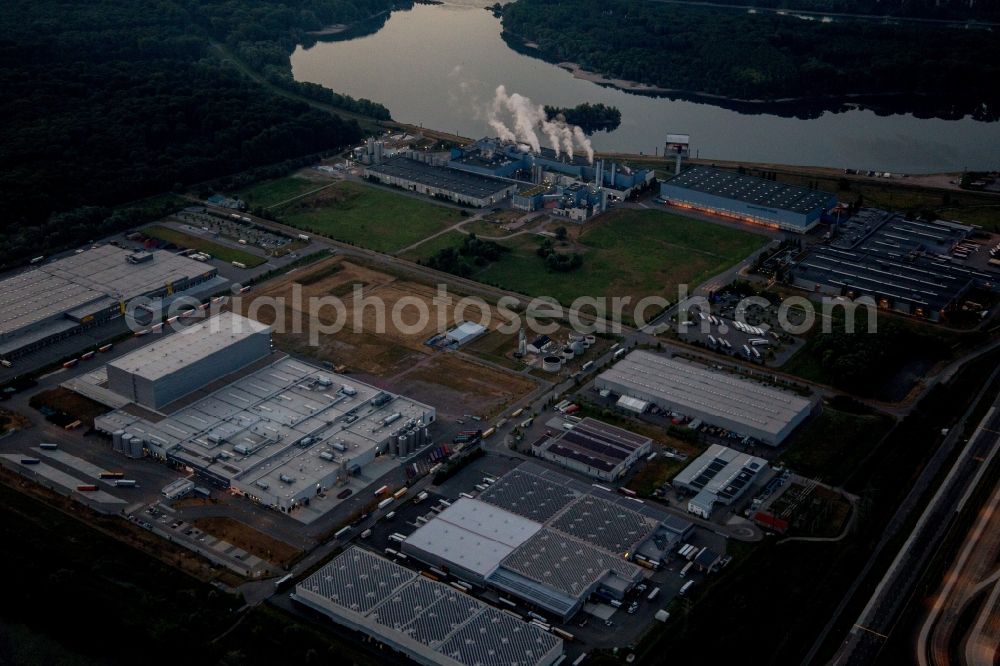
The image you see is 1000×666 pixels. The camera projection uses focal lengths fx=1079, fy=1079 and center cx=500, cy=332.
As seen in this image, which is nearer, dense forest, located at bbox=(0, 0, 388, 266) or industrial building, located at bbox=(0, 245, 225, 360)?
industrial building, located at bbox=(0, 245, 225, 360)

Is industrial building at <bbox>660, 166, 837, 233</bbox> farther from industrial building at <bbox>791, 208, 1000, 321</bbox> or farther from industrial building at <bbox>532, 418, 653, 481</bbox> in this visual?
industrial building at <bbox>532, 418, 653, 481</bbox>

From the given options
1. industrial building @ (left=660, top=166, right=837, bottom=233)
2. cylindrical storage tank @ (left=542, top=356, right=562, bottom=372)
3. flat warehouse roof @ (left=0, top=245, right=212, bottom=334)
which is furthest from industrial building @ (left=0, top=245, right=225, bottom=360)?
industrial building @ (left=660, top=166, right=837, bottom=233)

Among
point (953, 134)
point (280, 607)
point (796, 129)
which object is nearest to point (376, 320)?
point (280, 607)

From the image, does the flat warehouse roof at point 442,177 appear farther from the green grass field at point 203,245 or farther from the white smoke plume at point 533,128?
the green grass field at point 203,245

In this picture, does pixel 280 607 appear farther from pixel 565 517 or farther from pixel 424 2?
pixel 424 2

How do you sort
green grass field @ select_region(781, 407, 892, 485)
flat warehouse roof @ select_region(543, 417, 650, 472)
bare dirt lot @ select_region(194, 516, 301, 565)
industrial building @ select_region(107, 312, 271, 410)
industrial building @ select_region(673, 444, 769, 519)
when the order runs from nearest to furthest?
bare dirt lot @ select_region(194, 516, 301, 565) → industrial building @ select_region(673, 444, 769, 519) → green grass field @ select_region(781, 407, 892, 485) → flat warehouse roof @ select_region(543, 417, 650, 472) → industrial building @ select_region(107, 312, 271, 410)

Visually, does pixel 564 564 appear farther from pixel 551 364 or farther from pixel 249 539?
pixel 551 364

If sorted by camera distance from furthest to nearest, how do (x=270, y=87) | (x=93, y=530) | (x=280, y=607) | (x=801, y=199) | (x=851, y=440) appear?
(x=270, y=87) < (x=801, y=199) < (x=851, y=440) < (x=93, y=530) < (x=280, y=607)

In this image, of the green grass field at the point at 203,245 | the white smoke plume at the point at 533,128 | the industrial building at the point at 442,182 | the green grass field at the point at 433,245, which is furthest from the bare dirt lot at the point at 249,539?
the white smoke plume at the point at 533,128
